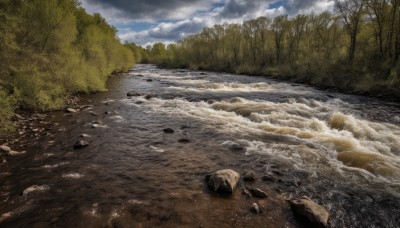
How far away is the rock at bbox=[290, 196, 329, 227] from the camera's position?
602 cm

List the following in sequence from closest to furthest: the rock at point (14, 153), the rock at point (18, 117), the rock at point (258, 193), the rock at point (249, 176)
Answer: the rock at point (258, 193) < the rock at point (249, 176) < the rock at point (14, 153) < the rock at point (18, 117)

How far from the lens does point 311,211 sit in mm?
6195

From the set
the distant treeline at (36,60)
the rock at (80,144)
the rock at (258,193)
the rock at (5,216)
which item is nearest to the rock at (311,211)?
the rock at (258,193)

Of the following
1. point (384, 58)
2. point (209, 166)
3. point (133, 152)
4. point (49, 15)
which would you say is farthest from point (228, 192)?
point (384, 58)

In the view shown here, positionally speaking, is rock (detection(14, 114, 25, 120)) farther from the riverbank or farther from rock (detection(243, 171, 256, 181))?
the riverbank

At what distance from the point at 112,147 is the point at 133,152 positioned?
117cm

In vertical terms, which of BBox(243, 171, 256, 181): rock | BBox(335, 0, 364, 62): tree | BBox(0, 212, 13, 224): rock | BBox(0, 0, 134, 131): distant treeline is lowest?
BBox(243, 171, 256, 181): rock

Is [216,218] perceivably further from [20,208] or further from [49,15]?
[49,15]

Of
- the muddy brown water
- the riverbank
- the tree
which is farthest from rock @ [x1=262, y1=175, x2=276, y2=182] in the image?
the tree

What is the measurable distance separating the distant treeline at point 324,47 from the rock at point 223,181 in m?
22.2

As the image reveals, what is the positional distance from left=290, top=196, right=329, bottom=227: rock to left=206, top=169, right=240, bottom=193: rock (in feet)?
5.76

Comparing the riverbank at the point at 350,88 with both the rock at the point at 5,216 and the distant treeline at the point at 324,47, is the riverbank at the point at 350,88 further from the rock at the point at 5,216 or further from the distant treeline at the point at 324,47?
the rock at the point at 5,216

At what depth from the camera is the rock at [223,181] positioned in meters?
7.43

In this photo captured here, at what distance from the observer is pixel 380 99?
2289 cm
